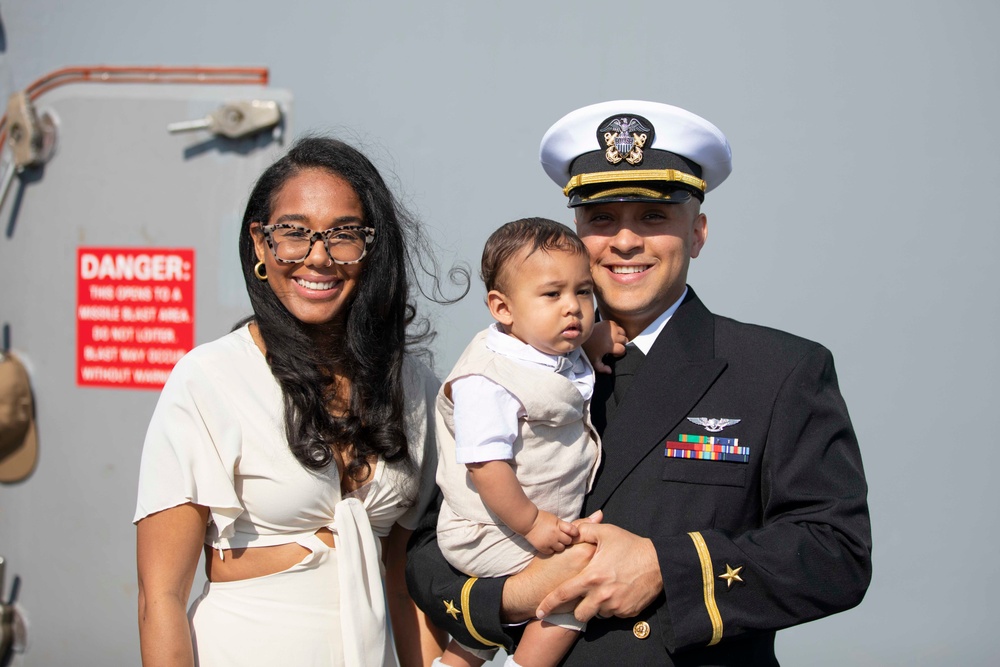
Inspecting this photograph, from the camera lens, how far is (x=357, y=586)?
186 cm

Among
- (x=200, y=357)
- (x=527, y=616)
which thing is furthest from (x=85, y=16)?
(x=527, y=616)

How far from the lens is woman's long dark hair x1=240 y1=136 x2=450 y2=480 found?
1.90 metres

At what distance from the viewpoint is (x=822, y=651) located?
2.89 m

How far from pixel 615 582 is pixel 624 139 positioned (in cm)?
91

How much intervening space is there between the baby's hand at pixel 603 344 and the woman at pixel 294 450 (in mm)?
448

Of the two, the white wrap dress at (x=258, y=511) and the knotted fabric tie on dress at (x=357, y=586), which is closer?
the white wrap dress at (x=258, y=511)

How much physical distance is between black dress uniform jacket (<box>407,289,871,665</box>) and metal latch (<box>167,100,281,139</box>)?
6.05 feet

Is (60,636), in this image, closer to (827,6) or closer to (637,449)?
(637,449)

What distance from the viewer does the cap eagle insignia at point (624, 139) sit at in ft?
6.14

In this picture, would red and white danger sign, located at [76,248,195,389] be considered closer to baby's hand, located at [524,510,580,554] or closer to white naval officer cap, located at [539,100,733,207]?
white naval officer cap, located at [539,100,733,207]

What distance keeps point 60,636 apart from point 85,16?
2344mm

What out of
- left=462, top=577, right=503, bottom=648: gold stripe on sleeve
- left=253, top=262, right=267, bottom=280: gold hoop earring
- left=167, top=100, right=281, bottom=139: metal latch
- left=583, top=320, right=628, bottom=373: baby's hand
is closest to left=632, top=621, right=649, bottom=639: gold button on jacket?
left=462, top=577, right=503, bottom=648: gold stripe on sleeve

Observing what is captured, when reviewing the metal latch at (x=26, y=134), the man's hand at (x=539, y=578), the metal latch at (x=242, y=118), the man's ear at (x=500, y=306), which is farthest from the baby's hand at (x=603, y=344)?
the metal latch at (x=26, y=134)

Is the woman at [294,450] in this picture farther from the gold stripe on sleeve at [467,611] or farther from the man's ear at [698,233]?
the man's ear at [698,233]
